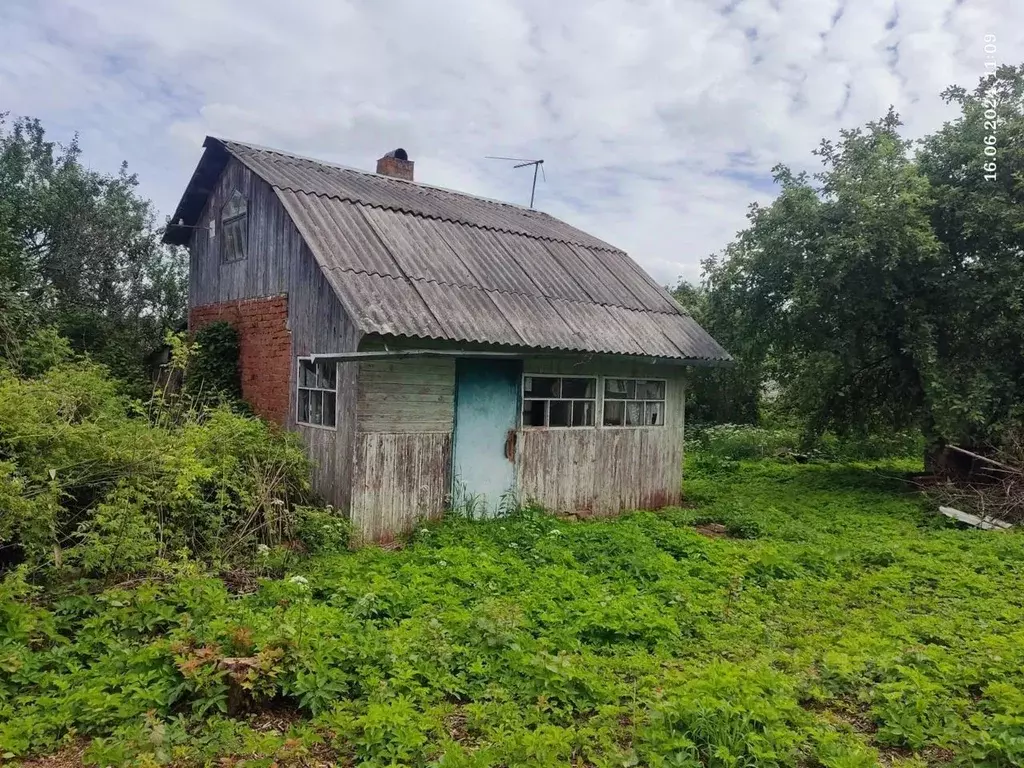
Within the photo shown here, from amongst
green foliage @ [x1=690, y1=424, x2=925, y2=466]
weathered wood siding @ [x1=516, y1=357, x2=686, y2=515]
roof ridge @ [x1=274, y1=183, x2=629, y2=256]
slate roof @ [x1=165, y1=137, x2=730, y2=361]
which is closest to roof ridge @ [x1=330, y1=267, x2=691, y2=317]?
slate roof @ [x1=165, y1=137, x2=730, y2=361]

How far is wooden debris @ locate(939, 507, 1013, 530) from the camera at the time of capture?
10112 millimetres

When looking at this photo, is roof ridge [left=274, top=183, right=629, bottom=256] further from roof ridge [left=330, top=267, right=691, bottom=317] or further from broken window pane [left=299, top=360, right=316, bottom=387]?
broken window pane [left=299, top=360, right=316, bottom=387]

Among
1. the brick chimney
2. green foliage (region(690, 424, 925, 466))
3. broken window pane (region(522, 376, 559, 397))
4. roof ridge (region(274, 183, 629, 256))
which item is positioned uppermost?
the brick chimney

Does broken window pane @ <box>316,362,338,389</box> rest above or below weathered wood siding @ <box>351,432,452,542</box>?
above

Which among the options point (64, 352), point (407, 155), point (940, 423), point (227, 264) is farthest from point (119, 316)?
point (940, 423)

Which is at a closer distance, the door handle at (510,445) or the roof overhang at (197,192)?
the door handle at (510,445)

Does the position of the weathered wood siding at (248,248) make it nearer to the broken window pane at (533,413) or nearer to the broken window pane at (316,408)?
the broken window pane at (316,408)

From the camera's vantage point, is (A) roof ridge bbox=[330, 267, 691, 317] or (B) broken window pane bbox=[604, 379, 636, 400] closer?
(A) roof ridge bbox=[330, 267, 691, 317]

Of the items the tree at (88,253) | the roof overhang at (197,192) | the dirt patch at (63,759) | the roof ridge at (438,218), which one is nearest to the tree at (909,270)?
the roof ridge at (438,218)

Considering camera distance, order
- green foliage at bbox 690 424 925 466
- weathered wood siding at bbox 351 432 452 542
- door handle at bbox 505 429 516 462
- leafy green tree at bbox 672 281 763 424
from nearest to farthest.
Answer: weathered wood siding at bbox 351 432 452 542 < door handle at bbox 505 429 516 462 < green foliage at bbox 690 424 925 466 < leafy green tree at bbox 672 281 763 424

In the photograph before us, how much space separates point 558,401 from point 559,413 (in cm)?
19

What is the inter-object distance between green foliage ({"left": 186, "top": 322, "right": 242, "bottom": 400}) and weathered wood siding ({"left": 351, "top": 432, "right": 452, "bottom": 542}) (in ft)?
11.6

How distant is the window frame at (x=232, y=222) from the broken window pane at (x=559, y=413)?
17.8ft

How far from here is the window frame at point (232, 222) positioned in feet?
36.2
